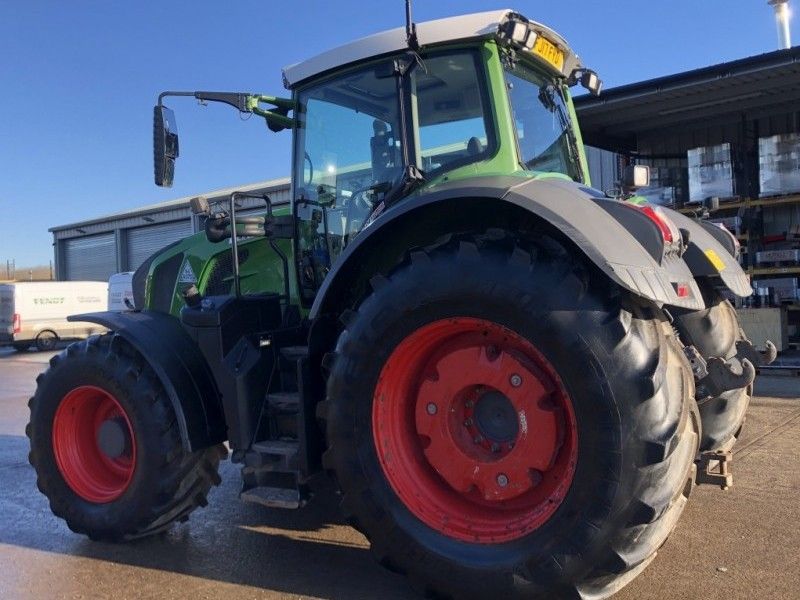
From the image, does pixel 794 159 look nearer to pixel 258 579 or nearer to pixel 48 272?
pixel 258 579

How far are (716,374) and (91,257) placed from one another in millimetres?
32394

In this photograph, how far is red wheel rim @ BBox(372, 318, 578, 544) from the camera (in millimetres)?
2930

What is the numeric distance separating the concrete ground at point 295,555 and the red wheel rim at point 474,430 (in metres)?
0.51

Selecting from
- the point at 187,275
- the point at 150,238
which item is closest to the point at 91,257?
the point at 150,238

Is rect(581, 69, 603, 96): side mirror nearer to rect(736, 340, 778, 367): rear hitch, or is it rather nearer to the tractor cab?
the tractor cab

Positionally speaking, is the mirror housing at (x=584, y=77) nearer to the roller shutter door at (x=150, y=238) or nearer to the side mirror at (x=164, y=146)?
the side mirror at (x=164, y=146)

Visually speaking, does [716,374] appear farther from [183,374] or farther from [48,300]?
[48,300]

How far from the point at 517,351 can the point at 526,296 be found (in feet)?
1.01

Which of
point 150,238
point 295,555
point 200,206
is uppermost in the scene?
point 150,238

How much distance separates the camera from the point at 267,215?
170 inches

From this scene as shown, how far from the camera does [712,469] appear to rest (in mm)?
3502

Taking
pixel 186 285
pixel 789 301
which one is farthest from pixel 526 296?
pixel 789 301

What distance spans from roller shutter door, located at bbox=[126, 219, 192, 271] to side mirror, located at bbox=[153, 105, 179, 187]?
892 inches

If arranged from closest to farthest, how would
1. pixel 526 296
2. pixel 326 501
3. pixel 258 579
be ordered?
pixel 526 296
pixel 258 579
pixel 326 501
